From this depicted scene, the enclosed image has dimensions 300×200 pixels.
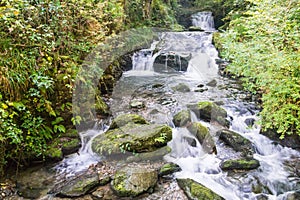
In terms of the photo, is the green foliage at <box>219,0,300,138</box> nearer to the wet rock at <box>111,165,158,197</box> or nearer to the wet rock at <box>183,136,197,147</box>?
the wet rock at <box>183,136,197,147</box>

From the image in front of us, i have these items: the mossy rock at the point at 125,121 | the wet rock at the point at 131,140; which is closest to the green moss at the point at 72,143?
the wet rock at the point at 131,140

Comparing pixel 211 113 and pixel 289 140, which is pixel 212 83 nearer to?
pixel 211 113

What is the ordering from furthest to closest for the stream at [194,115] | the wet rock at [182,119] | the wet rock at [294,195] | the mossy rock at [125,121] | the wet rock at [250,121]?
the wet rock at [250,121] < the wet rock at [182,119] < the mossy rock at [125,121] < the stream at [194,115] < the wet rock at [294,195]

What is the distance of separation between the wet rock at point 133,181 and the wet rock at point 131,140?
442 mm

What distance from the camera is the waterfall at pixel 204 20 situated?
16.8 meters

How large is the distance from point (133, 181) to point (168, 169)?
0.72 meters

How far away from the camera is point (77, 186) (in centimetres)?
350

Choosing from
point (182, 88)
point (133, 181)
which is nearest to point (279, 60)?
point (133, 181)

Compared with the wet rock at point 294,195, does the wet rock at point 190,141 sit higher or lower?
higher

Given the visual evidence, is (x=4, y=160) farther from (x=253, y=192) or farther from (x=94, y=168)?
(x=253, y=192)

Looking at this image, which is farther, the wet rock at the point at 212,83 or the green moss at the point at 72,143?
the wet rock at the point at 212,83

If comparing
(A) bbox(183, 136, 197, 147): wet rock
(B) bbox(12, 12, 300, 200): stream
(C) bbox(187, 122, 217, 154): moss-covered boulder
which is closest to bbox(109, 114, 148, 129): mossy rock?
(B) bbox(12, 12, 300, 200): stream

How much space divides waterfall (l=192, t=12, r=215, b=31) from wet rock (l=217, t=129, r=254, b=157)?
1324cm

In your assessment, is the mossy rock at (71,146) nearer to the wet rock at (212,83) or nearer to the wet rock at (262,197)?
the wet rock at (262,197)
